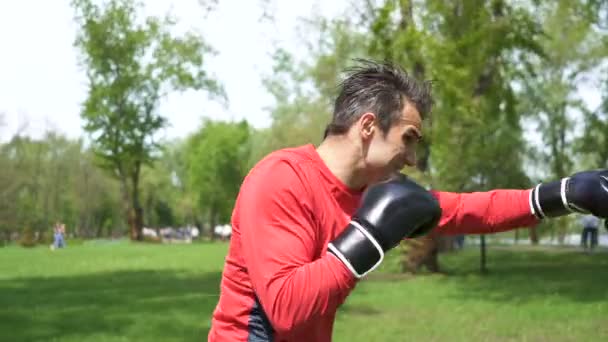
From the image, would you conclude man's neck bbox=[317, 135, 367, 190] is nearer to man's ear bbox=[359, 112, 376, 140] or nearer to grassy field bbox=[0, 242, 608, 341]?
man's ear bbox=[359, 112, 376, 140]

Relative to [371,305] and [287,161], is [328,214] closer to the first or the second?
[287,161]

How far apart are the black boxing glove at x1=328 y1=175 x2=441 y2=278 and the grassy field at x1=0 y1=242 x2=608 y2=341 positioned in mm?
7049

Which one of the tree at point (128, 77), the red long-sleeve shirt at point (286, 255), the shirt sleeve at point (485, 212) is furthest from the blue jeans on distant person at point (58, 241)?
the red long-sleeve shirt at point (286, 255)

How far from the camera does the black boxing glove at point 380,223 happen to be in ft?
→ 7.87

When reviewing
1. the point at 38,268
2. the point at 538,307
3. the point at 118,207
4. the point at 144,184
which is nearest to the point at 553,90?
the point at 38,268

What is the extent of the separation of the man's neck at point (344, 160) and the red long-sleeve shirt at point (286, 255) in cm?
3

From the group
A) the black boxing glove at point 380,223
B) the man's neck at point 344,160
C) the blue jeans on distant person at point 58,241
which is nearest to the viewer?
the black boxing glove at point 380,223

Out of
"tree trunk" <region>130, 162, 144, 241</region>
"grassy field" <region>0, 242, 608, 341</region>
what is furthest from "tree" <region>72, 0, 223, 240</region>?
"grassy field" <region>0, 242, 608, 341</region>

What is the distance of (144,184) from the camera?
75.9 metres

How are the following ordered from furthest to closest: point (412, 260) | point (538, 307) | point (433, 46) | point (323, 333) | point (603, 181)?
point (412, 260) < point (433, 46) < point (538, 307) < point (603, 181) < point (323, 333)

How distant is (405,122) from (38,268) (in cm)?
2194

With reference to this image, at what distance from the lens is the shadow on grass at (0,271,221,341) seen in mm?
10195

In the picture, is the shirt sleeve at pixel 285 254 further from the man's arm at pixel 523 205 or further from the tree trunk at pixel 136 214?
the tree trunk at pixel 136 214

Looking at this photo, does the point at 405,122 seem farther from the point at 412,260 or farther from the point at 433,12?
the point at 412,260
